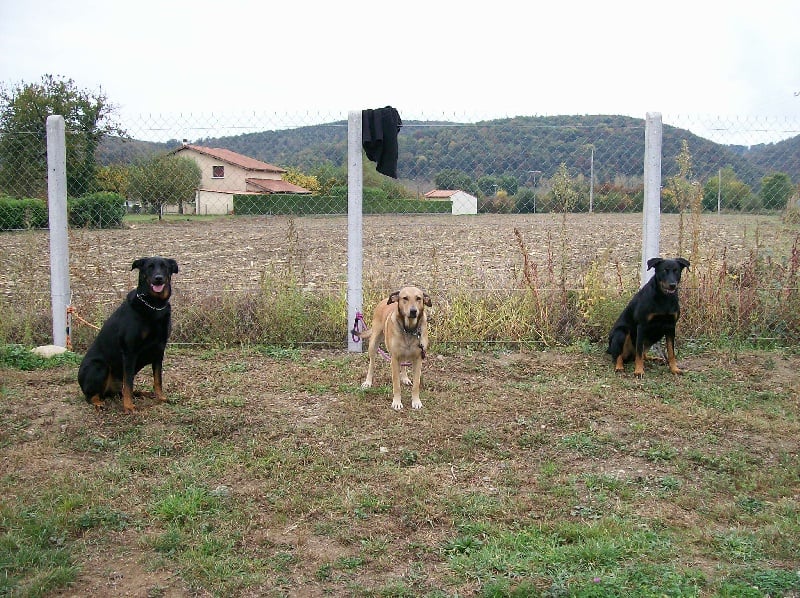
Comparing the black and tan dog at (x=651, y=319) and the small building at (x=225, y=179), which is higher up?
the small building at (x=225, y=179)

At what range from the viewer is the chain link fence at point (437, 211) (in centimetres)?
745

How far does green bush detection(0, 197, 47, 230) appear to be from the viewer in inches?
304

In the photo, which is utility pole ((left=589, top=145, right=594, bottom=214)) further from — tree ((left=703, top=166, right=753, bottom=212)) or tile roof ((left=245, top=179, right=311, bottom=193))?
tile roof ((left=245, top=179, right=311, bottom=193))

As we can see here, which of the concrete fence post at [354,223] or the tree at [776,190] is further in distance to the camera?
the tree at [776,190]

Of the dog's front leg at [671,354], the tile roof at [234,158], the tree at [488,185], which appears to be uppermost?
the tile roof at [234,158]

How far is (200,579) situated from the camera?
297cm

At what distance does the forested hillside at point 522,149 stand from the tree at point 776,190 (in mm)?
74

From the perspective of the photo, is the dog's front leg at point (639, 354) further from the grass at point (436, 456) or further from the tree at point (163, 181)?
the tree at point (163, 181)

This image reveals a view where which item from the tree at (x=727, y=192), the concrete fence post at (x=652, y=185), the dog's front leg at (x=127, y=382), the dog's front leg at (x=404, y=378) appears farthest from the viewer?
the tree at (x=727, y=192)

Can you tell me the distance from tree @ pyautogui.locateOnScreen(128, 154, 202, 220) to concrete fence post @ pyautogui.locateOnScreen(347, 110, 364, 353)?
1692 millimetres

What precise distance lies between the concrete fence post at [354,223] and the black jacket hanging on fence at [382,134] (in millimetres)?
101

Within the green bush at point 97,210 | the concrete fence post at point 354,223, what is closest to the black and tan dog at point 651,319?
the concrete fence post at point 354,223

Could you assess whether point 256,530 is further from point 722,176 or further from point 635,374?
point 722,176

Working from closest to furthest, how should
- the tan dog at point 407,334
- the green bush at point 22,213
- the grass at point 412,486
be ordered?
the grass at point 412,486 < the tan dog at point 407,334 < the green bush at point 22,213
